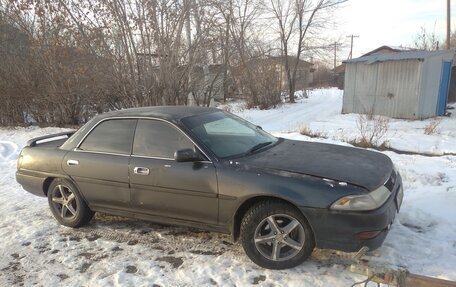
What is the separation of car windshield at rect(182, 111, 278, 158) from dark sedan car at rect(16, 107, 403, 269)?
0.05ft

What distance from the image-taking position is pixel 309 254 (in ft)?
11.5

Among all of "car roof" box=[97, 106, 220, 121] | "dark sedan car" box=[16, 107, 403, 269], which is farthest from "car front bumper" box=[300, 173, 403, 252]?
"car roof" box=[97, 106, 220, 121]

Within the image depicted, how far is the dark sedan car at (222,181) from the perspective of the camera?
334cm

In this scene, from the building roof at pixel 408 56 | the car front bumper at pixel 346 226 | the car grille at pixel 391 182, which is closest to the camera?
the car front bumper at pixel 346 226

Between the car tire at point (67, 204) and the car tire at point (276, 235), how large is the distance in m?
2.13

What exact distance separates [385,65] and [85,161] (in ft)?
47.3

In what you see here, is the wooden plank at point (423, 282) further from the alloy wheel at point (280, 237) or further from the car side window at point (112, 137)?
the car side window at point (112, 137)

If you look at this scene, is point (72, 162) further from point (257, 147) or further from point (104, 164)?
point (257, 147)

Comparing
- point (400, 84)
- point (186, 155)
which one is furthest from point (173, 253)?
point (400, 84)

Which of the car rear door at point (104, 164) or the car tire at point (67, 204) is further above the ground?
the car rear door at point (104, 164)

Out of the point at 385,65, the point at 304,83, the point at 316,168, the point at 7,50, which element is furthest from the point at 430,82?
the point at 304,83

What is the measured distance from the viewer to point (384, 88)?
639 inches

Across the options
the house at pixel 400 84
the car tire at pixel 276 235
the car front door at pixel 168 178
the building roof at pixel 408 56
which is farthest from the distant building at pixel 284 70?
the car tire at pixel 276 235

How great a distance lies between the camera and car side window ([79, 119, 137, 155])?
175 inches
